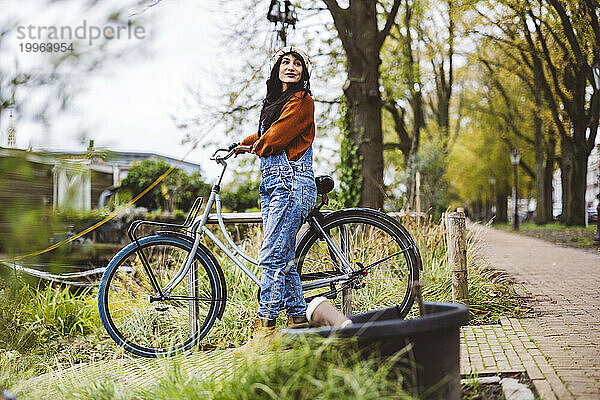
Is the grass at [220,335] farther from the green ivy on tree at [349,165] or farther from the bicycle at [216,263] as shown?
the green ivy on tree at [349,165]

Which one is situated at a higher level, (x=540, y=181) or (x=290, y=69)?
(x=540, y=181)

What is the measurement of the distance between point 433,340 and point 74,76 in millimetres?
1415

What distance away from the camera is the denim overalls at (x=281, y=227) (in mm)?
3057

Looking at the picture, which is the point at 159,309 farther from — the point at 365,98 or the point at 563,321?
the point at 365,98

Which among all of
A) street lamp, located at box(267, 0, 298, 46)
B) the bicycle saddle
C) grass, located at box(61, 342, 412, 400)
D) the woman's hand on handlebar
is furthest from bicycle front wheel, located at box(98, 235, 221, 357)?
street lamp, located at box(267, 0, 298, 46)

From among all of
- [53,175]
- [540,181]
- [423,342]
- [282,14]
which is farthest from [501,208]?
[53,175]

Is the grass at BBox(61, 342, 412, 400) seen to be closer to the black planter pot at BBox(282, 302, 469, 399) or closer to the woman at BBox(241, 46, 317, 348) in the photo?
the black planter pot at BBox(282, 302, 469, 399)

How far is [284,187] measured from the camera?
3053mm

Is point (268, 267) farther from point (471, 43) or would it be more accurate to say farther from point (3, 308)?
point (471, 43)

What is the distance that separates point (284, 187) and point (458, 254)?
5.86 feet

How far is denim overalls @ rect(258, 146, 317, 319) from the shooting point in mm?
3057

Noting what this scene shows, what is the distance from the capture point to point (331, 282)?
3.36 m

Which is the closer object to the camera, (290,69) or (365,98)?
(290,69)

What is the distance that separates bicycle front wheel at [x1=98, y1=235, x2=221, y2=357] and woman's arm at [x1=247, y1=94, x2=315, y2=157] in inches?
35.8
